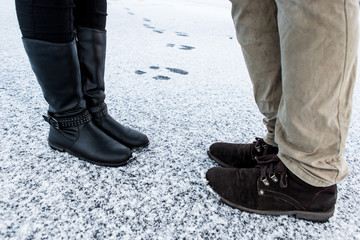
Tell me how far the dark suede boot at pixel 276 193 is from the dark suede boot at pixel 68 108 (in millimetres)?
304

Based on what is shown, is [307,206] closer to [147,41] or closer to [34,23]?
[34,23]

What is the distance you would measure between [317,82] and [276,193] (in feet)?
0.89

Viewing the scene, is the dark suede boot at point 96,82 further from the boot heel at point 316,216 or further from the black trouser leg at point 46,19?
the boot heel at point 316,216

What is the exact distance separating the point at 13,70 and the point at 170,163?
1.06 m

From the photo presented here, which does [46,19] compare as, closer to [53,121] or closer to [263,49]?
[53,121]

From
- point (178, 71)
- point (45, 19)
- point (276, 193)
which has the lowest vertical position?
point (178, 71)

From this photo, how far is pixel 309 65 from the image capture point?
1.57 ft

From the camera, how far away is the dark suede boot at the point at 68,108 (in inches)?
25.6

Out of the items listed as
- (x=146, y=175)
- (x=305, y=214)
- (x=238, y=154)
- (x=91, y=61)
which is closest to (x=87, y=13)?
(x=91, y=61)

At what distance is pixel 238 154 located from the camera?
0.76 metres

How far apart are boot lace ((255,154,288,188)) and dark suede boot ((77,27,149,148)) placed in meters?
0.36

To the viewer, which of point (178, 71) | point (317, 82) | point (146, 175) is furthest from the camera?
point (178, 71)

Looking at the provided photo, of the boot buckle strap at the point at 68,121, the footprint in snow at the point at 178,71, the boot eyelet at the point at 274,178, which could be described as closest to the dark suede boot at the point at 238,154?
the boot eyelet at the point at 274,178

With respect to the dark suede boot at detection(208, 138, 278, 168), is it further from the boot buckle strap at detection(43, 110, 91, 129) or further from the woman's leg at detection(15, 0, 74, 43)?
the woman's leg at detection(15, 0, 74, 43)
